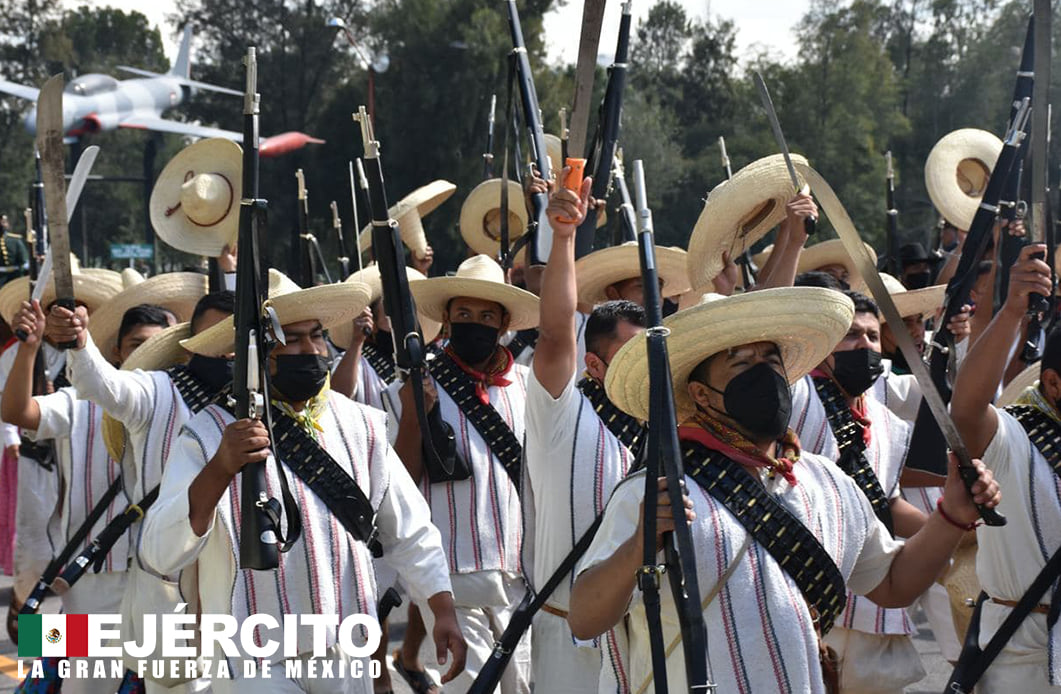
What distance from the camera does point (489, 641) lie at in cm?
654

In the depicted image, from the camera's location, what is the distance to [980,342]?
14.3 feet

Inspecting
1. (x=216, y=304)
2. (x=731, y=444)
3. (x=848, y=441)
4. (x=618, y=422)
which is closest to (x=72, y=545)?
(x=216, y=304)

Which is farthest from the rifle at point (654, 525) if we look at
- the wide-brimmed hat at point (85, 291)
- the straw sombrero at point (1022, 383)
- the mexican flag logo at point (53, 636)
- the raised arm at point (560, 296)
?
the wide-brimmed hat at point (85, 291)

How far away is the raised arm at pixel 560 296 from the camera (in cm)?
430

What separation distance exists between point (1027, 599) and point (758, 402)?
4.84ft

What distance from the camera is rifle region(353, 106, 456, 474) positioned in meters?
5.52

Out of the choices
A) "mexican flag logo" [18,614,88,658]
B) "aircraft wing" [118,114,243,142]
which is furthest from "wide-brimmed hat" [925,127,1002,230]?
"aircraft wing" [118,114,243,142]

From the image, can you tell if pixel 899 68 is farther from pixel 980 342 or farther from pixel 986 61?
pixel 980 342

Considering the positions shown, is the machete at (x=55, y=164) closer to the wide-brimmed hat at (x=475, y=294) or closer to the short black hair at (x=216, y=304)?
the short black hair at (x=216, y=304)

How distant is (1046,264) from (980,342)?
363mm

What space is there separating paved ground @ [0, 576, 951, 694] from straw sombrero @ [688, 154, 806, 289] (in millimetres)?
2737

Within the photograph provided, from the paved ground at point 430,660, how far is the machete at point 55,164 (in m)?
3.60

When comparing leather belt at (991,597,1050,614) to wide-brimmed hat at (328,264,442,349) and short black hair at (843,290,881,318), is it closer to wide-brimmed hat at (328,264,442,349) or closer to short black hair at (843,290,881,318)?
short black hair at (843,290,881,318)

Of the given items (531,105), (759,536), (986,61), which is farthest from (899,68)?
(759,536)
